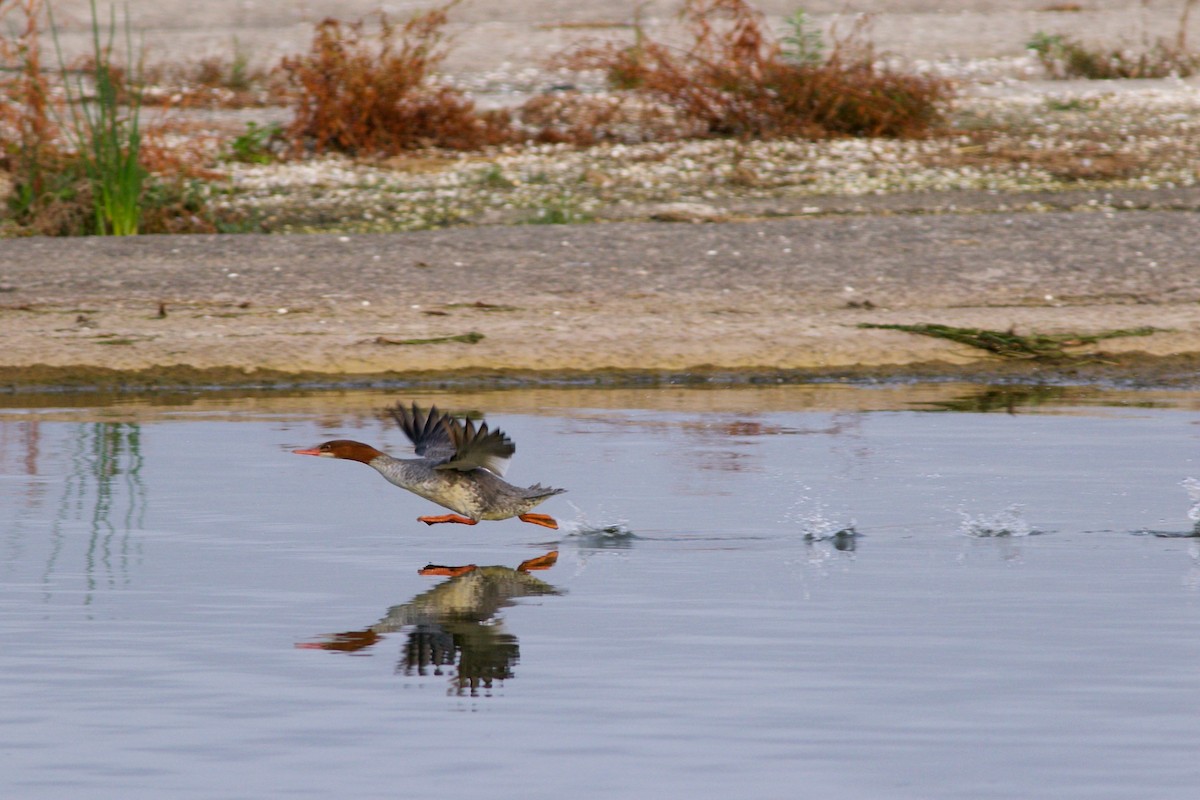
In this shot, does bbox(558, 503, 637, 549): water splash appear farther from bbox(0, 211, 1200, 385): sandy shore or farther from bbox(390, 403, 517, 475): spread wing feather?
bbox(0, 211, 1200, 385): sandy shore

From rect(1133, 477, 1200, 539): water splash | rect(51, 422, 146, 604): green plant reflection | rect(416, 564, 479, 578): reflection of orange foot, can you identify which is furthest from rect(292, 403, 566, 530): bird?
rect(1133, 477, 1200, 539): water splash

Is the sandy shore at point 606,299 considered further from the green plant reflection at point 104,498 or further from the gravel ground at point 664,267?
the green plant reflection at point 104,498

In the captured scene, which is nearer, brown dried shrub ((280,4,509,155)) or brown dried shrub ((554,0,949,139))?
brown dried shrub ((280,4,509,155))

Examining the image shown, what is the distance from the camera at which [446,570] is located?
603 centimetres

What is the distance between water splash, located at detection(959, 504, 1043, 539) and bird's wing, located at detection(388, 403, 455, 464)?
168 centimetres

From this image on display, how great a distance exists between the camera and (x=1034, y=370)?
34.8 ft

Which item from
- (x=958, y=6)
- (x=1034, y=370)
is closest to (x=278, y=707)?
(x=1034, y=370)

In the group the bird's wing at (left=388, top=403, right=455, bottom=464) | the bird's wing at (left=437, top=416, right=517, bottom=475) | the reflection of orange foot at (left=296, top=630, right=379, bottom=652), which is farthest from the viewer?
the bird's wing at (left=388, top=403, right=455, bottom=464)

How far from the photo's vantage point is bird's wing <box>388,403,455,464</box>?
6.79 m

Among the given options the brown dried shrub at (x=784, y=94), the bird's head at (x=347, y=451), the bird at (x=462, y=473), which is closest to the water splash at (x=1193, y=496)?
the bird at (x=462, y=473)

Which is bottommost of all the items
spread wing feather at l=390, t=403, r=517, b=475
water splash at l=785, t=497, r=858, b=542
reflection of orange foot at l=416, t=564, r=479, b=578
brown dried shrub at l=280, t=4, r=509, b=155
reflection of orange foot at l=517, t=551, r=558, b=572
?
reflection of orange foot at l=517, t=551, r=558, b=572

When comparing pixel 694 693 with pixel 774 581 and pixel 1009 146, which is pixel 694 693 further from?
pixel 1009 146

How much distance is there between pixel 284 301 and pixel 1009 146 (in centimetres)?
688

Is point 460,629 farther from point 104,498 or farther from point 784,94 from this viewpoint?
point 784,94
